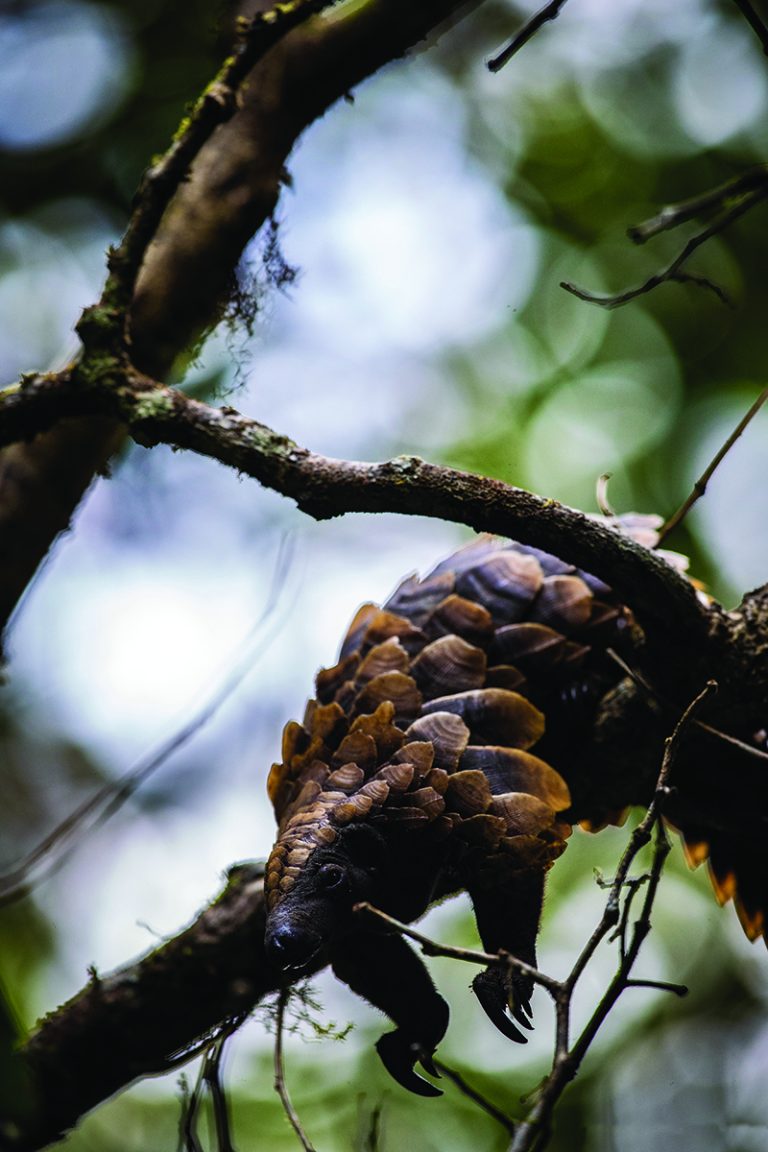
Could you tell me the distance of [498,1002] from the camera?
1.60 metres

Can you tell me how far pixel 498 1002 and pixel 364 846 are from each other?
331 mm

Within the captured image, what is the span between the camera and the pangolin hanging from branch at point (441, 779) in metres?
1.61

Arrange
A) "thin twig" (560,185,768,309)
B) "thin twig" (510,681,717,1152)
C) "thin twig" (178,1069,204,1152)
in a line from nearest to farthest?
"thin twig" (510,681,717,1152)
"thin twig" (560,185,768,309)
"thin twig" (178,1069,204,1152)

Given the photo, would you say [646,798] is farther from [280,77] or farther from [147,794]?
[147,794]

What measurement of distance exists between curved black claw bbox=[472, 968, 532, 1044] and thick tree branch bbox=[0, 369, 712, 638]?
25.4 inches

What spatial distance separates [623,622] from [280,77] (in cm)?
158

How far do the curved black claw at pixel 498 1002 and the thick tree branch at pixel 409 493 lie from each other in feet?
2.12

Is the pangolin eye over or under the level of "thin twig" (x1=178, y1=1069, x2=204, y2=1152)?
over

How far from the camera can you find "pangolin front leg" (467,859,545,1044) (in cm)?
161

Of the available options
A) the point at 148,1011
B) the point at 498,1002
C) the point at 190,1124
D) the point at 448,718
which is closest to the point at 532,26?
the point at 448,718

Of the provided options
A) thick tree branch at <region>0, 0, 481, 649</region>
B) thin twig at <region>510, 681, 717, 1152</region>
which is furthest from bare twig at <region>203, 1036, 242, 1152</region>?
thick tree branch at <region>0, 0, 481, 649</region>

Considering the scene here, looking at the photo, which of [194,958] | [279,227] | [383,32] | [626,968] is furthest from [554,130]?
[626,968]

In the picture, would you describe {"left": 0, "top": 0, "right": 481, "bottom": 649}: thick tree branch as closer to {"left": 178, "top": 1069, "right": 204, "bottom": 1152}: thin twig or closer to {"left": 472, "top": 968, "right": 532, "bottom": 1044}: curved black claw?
{"left": 178, "top": 1069, "right": 204, "bottom": 1152}: thin twig

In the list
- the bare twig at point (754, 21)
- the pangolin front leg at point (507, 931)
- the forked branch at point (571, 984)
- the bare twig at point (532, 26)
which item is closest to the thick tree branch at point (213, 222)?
the bare twig at point (532, 26)
